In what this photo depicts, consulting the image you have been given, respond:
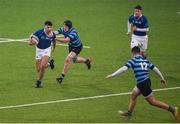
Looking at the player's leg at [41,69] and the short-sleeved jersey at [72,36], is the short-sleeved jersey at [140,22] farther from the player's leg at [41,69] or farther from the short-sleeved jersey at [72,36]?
the player's leg at [41,69]

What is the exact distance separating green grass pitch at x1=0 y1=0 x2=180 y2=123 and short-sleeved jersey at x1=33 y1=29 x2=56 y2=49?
154cm

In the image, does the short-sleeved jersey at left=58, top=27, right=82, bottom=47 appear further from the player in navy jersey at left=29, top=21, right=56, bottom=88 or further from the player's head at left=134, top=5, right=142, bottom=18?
A: the player's head at left=134, top=5, right=142, bottom=18

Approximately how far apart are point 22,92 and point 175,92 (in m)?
5.63

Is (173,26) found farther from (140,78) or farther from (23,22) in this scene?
(140,78)

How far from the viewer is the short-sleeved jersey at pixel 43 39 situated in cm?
2731

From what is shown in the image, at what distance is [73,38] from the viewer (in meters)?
28.5

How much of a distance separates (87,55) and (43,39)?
20.0 feet

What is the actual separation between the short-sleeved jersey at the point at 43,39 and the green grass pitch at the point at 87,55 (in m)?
1.54

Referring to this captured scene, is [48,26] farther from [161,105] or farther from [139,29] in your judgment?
[161,105]

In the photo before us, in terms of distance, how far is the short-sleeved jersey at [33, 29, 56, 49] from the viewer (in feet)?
89.6

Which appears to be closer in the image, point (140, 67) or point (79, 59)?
point (140, 67)

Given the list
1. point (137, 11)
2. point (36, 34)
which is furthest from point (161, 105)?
point (137, 11)

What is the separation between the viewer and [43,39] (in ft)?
90.0

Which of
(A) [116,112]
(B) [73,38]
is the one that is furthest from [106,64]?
(A) [116,112]
